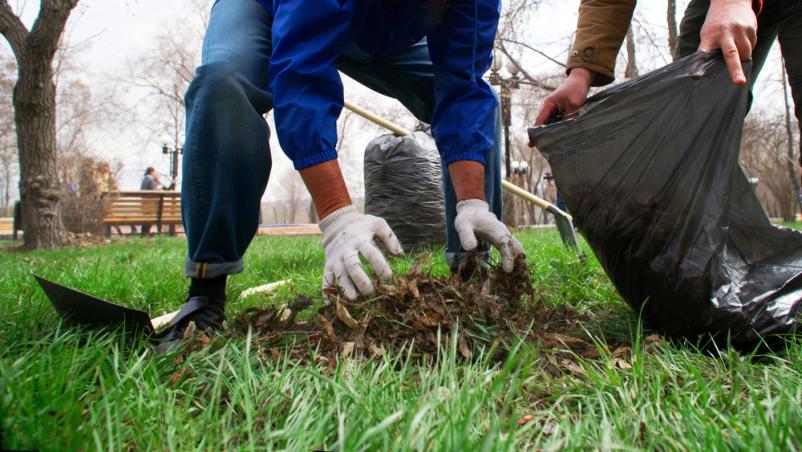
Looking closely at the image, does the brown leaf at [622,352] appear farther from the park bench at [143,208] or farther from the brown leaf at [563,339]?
the park bench at [143,208]

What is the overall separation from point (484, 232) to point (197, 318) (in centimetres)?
96

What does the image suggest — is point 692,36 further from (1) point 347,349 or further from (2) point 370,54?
(1) point 347,349

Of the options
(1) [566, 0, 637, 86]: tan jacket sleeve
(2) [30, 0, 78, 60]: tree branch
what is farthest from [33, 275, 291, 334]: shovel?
(2) [30, 0, 78, 60]: tree branch

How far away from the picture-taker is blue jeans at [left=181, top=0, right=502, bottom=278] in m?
1.62

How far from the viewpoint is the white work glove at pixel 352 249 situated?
1.34 m

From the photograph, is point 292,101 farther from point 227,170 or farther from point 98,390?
point 98,390

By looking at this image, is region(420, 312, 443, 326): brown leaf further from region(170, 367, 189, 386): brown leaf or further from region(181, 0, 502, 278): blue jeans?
region(181, 0, 502, 278): blue jeans

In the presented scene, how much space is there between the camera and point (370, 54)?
2008 millimetres

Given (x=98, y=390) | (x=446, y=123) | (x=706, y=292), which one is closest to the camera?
(x=98, y=390)

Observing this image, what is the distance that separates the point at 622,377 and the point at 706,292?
37cm

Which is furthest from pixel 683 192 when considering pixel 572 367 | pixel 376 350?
pixel 376 350

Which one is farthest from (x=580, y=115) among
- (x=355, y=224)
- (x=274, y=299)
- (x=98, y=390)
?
(x=274, y=299)

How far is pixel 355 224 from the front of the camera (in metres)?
1.41

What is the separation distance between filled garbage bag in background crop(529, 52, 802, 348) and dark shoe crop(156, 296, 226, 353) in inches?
46.4
